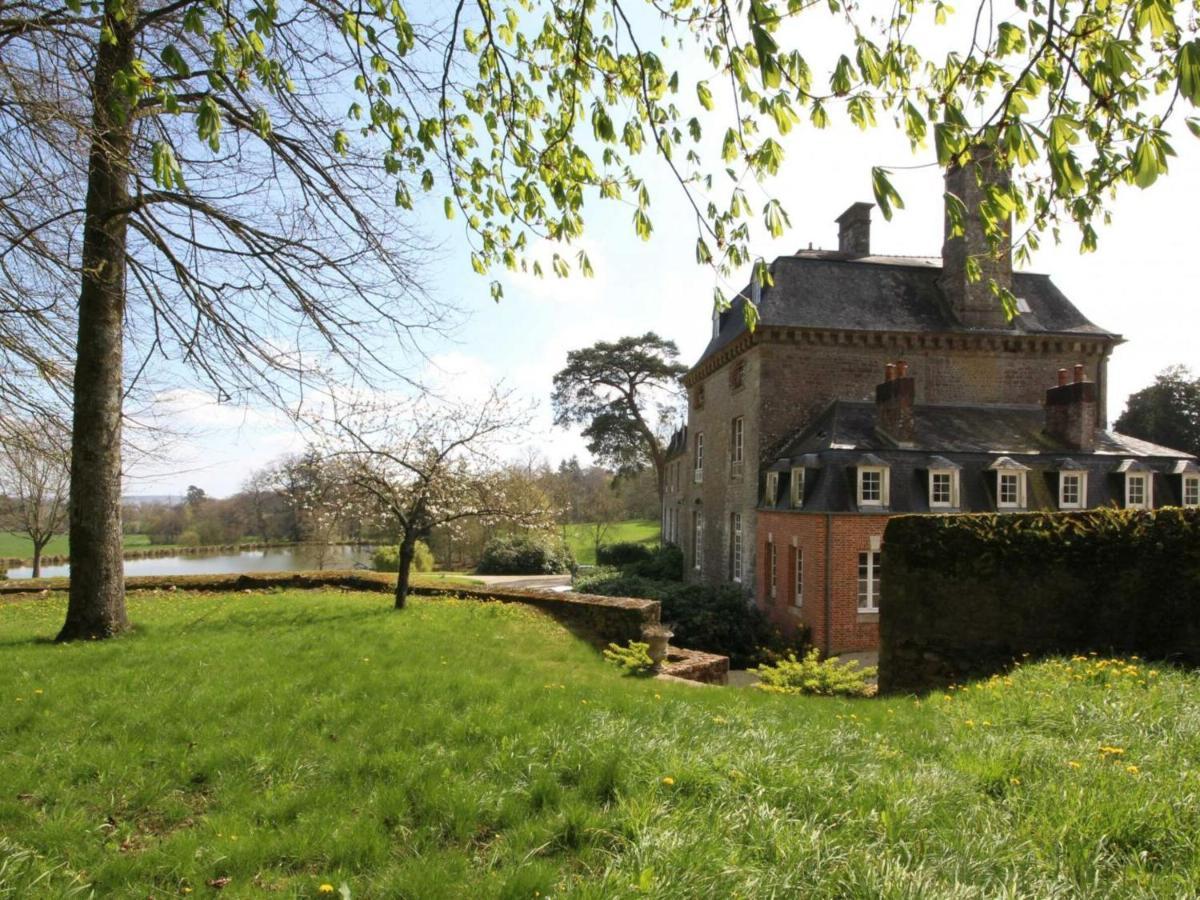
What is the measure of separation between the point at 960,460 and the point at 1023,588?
8.72 metres

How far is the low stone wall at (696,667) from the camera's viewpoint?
10.7m

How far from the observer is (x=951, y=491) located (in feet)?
55.8

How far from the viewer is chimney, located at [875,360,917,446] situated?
18266 millimetres

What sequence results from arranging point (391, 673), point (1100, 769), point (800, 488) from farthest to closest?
point (800, 488)
point (391, 673)
point (1100, 769)

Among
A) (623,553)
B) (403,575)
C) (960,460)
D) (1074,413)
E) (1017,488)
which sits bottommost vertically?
(623,553)

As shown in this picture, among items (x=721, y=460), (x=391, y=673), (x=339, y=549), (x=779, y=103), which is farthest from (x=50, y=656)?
(x=339, y=549)

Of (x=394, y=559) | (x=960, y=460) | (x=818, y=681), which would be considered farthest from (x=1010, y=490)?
(x=394, y=559)

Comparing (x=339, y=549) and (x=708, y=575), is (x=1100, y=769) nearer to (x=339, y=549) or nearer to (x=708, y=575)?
(x=708, y=575)

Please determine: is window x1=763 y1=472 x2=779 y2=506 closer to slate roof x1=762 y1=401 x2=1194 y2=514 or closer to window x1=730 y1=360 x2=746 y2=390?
slate roof x1=762 y1=401 x2=1194 y2=514

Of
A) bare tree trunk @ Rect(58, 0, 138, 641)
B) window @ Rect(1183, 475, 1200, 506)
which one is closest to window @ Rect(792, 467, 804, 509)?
window @ Rect(1183, 475, 1200, 506)

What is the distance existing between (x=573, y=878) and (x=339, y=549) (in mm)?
35720

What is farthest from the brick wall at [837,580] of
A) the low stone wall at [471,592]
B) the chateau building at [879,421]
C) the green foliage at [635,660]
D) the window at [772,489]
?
the green foliage at [635,660]

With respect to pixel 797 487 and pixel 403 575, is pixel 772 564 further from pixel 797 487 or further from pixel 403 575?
pixel 403 575

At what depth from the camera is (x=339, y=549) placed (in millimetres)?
35781
